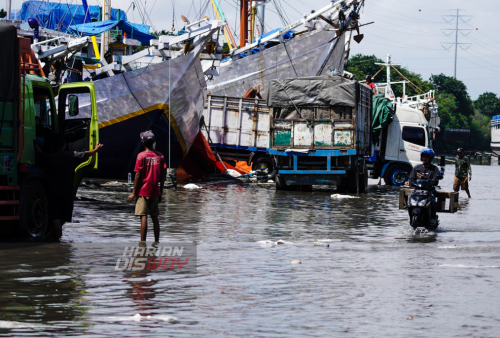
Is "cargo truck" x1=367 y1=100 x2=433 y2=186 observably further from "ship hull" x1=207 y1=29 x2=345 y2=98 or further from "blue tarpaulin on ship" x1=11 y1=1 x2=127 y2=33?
"blue tarpaulin on ship" x1=11 y1=1 x2=127 y2=33

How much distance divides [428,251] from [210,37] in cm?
1712

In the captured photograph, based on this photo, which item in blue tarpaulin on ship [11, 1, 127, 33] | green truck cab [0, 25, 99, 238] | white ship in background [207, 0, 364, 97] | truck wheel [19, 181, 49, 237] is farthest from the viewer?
blue tarpaulin on ship [11, 1, 127, 33]

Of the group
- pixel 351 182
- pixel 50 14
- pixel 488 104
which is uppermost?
pixel 488 104

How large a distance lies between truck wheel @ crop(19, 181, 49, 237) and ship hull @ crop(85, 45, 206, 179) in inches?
553

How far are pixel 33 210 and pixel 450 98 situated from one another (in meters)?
121

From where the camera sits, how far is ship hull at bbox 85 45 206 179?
2439 cm

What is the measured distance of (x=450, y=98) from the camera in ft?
405

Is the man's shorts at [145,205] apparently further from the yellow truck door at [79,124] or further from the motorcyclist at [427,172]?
the motorcyclist at [427,172]

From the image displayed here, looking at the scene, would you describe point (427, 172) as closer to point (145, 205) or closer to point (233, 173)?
point (145, 205)

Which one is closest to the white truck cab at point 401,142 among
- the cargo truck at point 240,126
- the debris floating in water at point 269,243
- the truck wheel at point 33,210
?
the cargo truck at point 240,126

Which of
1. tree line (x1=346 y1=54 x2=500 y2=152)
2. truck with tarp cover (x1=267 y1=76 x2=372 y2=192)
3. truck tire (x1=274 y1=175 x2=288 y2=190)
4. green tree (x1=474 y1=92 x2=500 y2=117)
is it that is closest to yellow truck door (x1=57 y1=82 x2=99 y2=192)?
truck with tarp cover (x1=267 y1=76 x2=372 y2=192)

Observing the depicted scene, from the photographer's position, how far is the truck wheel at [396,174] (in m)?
26.1

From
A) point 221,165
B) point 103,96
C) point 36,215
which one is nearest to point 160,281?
point 36,215

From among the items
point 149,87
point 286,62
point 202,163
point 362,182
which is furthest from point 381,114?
point 286,62
